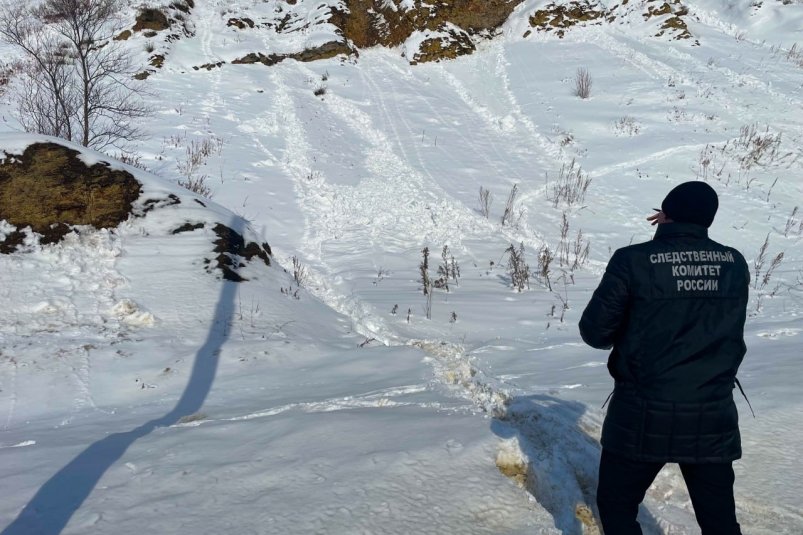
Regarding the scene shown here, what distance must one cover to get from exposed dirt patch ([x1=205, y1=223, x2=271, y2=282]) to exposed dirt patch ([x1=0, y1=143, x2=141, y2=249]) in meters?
0.96

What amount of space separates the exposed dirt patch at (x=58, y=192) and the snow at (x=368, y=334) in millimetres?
164

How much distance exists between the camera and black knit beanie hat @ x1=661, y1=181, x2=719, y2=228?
1.97m

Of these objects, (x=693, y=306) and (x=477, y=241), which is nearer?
(x=693, y=306)

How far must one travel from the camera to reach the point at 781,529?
2453 mm

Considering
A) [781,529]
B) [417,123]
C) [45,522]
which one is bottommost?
[781,529]

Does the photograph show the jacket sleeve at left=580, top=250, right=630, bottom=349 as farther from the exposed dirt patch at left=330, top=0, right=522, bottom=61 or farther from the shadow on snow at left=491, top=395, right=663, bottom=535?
the exposed dirt patch at left=330, top=0, right=522, bottom=61

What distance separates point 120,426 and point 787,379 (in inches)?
160

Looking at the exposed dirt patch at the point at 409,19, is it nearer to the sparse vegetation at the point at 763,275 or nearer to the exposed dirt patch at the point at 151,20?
the exposed dirt patch at the point at 151,20

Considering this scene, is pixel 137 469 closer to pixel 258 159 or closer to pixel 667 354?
pixel 667 354

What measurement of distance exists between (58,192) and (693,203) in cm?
566

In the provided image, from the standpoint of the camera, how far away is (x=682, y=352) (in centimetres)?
193

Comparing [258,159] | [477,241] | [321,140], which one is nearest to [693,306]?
[477,241]

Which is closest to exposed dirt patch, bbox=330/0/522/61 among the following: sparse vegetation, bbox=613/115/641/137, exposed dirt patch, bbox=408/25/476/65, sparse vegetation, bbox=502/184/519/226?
exposed dirt patch, bbox=408/25/476/65

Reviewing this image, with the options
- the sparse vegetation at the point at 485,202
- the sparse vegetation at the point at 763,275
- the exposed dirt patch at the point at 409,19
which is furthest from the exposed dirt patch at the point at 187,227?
the exposed dirt patch at the point at 409,19
